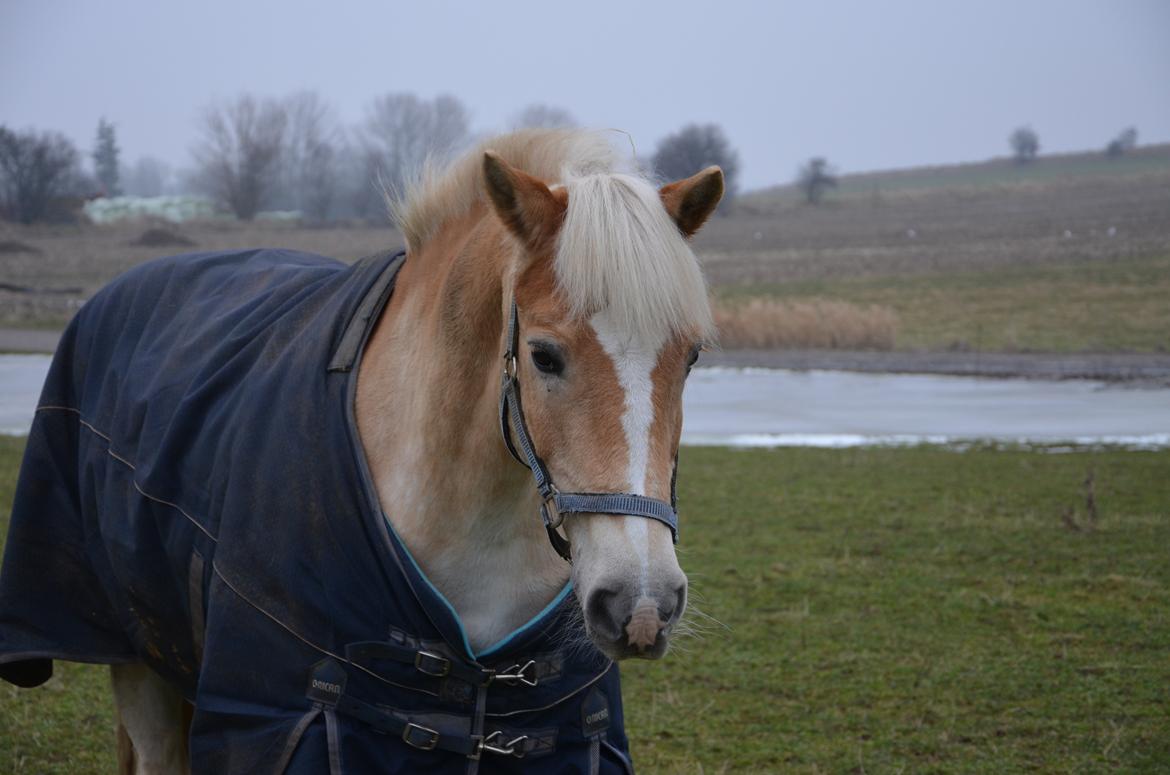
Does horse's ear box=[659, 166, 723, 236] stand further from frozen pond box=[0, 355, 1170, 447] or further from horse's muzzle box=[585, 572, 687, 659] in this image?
frozen pond box=[0, 355, 1170, 447]

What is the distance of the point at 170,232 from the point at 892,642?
139 ft

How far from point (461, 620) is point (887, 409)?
1215 cm

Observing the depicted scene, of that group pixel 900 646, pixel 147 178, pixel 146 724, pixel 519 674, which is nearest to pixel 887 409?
pixel 900 646

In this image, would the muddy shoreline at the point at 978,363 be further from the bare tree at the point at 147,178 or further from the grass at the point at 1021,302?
the bare tree at the point at 147,178

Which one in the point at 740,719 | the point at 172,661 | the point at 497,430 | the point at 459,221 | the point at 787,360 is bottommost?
the point at 787,360

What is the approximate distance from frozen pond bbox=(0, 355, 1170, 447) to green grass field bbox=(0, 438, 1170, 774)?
9.37ft

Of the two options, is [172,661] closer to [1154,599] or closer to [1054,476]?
Result: [1154,599]

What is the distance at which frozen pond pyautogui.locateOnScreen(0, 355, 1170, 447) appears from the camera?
11938 millimetres

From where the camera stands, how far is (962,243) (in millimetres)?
39969

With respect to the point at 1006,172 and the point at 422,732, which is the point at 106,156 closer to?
the point at 1006,172

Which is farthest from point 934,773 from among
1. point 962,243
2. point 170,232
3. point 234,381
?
point 170,232

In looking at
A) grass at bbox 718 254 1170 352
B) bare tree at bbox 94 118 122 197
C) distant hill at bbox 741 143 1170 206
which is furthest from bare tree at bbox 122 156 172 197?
grass at bbox 718 254 1170 352

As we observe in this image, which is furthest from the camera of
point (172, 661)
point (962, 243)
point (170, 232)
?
point (170, 232)

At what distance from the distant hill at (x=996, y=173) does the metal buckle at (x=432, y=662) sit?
65.8 meters
